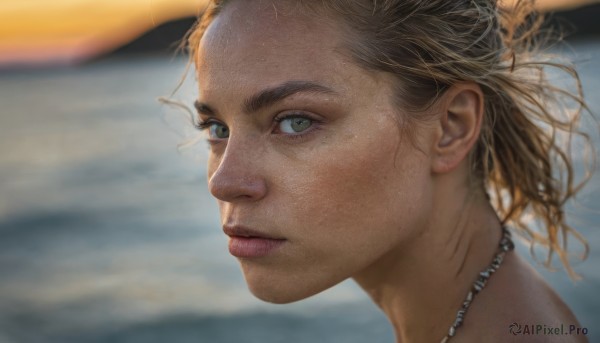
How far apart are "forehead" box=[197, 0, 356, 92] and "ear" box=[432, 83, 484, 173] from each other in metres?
0.41

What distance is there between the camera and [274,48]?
2244 mm

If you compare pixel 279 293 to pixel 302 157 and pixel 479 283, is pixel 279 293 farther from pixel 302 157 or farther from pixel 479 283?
pixel 479 283

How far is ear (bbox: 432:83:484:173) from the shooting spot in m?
2.40

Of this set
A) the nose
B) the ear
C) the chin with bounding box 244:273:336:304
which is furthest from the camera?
the ear

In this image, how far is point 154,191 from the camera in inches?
579

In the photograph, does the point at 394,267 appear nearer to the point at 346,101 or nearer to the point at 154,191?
the point at 346,101

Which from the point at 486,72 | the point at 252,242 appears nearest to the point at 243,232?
the point at 252,242

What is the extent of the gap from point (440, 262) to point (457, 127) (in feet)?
1.57

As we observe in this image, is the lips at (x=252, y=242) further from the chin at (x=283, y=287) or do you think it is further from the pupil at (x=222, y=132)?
the pupil at (x=222, y=132)

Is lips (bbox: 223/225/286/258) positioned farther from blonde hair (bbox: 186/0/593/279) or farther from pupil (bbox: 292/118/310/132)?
blonde hair (bbox: 186/0/593/279)

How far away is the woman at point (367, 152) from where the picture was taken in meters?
2.21

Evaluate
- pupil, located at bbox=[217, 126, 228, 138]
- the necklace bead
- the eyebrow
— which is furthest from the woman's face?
the necklace bead

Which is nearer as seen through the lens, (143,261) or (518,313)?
(518,313)

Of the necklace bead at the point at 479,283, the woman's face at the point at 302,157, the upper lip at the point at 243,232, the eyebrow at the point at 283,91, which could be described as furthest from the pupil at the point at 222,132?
the necklace bead at the point at 479,283
